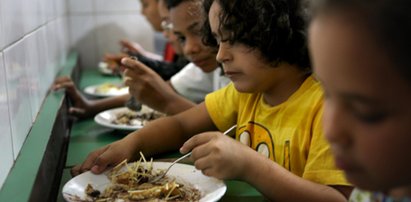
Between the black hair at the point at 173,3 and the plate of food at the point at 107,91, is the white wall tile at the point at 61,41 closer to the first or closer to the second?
the plate of food at the point at 107,91

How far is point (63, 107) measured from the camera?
1.35 m

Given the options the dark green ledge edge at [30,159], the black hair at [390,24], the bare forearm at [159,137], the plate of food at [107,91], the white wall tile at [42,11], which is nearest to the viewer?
the black hair at [390,24]

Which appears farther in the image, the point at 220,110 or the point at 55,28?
the point at 55,28

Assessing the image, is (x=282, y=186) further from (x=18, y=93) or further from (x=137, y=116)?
(x=137, y=116)

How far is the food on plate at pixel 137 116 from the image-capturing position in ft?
4.40

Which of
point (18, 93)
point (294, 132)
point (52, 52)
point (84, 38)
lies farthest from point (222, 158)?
Result: point (84, 38)

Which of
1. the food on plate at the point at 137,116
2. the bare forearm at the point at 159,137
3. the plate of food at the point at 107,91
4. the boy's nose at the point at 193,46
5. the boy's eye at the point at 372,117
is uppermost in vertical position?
the boy's eye at the point at 372,117

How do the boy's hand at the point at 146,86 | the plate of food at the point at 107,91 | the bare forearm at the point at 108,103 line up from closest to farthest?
1. the boy's hand at the point at 146,86
2. the bare forearm at the point at 108,103
3. the plate of food at the point at 107,91

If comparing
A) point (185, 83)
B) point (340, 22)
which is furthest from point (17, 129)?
point (185, 83)

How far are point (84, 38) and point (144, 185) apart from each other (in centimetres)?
194

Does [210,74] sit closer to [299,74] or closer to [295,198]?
[299,74]

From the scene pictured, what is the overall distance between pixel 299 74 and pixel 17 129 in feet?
1.84

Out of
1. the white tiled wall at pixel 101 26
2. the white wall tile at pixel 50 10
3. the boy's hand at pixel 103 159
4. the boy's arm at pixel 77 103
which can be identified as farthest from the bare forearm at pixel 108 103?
the white tiled wall at pixel 101 26

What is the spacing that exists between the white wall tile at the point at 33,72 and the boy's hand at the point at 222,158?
0.46m
